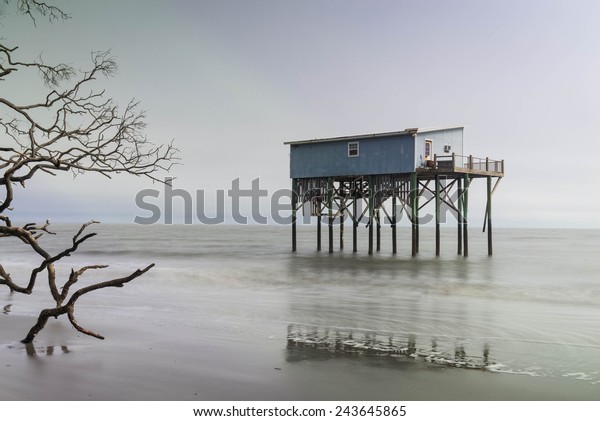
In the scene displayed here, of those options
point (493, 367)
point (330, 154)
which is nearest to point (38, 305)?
point (493, 367)

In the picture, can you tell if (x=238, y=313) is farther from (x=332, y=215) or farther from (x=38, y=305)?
(x=332, y=215)

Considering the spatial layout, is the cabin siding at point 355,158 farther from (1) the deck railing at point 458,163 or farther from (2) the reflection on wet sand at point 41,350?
(2) the reflection on wet sand at point 41,350

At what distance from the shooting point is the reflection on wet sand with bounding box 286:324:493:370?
332 inches

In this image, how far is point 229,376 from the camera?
7234mm

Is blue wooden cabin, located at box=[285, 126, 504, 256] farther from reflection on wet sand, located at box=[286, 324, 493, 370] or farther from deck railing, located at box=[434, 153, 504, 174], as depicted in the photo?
reflection on wet sand, located at box=[286, 324, 493, 370]

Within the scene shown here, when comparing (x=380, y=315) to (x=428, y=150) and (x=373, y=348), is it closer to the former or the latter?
(x=373, y=348)

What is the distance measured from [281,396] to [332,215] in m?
27.9

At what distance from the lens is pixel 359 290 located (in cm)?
1961

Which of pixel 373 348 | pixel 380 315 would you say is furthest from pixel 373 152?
pixel 373 348

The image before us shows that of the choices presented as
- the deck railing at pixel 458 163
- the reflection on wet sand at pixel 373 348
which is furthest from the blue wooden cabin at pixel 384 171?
the reflection on wet sand at pixel 373 348

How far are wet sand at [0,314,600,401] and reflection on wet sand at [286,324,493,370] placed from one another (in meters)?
0.19

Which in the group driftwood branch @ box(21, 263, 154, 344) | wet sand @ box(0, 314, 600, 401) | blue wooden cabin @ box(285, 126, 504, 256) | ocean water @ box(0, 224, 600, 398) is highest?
blue wooden cabin @ box(285, 126, 504, 256)

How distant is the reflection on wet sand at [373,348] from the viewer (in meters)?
8.44

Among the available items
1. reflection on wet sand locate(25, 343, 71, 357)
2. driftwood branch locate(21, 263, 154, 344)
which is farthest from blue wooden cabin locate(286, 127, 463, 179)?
reflection on wet sand locate(25, 343, 71, 357)
